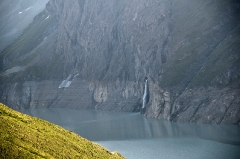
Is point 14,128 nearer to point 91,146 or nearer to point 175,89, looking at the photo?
point 91,146

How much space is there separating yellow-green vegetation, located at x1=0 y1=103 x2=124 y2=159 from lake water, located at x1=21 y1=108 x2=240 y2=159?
4189cm

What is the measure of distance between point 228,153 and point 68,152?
53.4m

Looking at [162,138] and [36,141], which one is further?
[162,138]

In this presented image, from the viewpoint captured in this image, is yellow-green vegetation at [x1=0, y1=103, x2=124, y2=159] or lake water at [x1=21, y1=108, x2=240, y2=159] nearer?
yellow-green vegetation at [x1=0, y1=103, x2=124, y2=159]

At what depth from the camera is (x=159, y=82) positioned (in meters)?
184

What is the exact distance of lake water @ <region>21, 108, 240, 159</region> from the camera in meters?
104

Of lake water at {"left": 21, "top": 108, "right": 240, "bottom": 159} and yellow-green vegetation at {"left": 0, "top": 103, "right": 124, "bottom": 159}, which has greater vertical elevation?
yellow-green vegetation at {"left": 0, "top": 103, "right": 124, "bottom": 159}

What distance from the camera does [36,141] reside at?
50.8 m

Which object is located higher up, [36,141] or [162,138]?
[36,141]

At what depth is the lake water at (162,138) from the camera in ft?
341

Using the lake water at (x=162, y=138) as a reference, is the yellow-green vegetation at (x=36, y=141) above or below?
above

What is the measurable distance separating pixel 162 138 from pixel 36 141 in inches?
3255

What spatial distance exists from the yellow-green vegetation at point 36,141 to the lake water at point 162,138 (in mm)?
41888

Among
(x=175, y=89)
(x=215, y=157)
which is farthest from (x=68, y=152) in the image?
(x=175, y=89)
